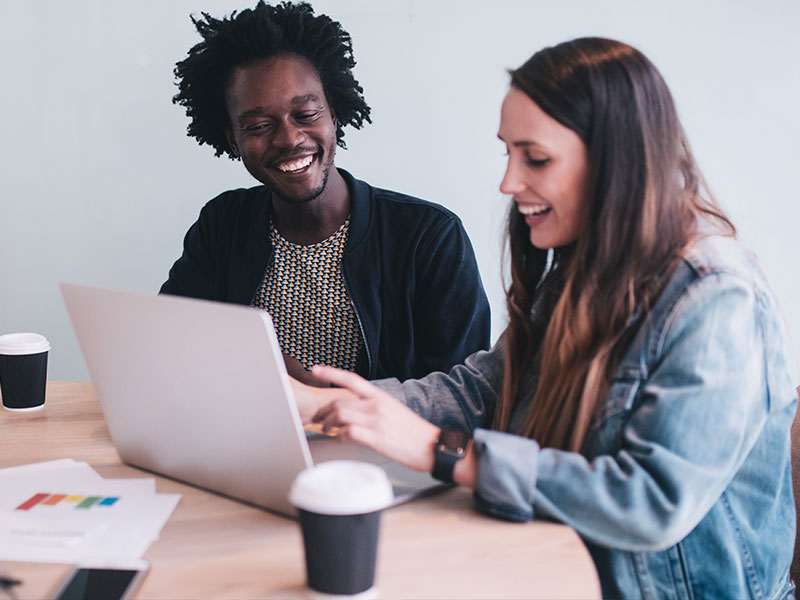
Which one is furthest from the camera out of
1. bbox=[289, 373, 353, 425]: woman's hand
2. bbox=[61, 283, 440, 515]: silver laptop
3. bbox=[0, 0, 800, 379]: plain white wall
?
bbox=[0, 0, 800, 379]: plain white wall

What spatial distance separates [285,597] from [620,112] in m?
0.69

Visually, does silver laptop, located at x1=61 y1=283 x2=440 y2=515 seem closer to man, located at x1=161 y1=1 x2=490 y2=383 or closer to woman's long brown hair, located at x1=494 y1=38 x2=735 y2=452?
woman's long brown hair, located at x1=494 y1=38 x2=735 y2=452

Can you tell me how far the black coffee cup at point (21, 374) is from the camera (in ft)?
4.48

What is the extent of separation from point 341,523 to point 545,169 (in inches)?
22.3

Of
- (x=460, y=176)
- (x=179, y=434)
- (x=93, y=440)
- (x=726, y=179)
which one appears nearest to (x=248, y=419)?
(x=179, y=434)

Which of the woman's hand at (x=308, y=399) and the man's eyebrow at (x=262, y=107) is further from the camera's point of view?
the man's eyebrow at (x=262, y=107)

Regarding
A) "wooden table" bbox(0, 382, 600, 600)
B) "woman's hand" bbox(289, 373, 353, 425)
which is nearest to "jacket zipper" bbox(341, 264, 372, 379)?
"woman's hand" bbox(289, 373, 353, 425)

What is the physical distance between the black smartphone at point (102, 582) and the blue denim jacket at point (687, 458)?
0.38 meters

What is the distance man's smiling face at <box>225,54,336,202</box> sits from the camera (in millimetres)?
1740

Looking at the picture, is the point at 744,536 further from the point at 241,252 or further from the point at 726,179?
the point at 726,179

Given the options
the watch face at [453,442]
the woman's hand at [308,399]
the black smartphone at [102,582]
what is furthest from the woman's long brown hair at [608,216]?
the black smartphone at [102,582]

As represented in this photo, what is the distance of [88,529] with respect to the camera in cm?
89

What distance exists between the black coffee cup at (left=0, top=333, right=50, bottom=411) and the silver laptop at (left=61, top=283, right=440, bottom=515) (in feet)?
1.14

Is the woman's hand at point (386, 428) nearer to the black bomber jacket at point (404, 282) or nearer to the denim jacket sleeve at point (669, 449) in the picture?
the denim jacket sleeve at point (669, 449)
